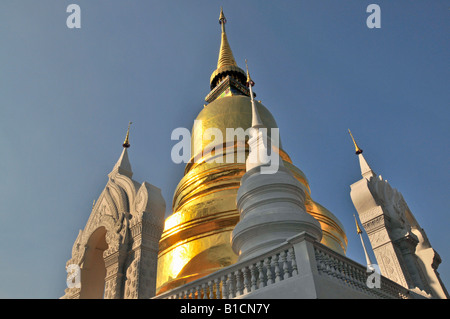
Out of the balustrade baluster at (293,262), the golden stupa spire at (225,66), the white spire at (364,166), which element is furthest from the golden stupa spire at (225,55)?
the balustrade baluster at (293,262)

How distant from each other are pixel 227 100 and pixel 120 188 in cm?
912

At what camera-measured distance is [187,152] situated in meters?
16.1

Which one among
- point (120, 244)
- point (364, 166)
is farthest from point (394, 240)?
point (120, 244)

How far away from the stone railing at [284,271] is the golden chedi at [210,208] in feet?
15.6

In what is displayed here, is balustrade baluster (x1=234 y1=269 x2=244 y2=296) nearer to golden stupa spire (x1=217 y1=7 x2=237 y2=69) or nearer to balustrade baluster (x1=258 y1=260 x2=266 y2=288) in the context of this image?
balustrade baluster (x1=258 y1=260 x2=266 y2=288)

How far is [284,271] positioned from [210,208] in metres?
6.94

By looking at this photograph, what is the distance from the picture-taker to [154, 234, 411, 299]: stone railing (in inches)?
195

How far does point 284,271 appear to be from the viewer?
4.99m

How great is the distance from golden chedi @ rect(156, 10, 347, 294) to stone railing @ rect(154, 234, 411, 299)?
15.6 ft

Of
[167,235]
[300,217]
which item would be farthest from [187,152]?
[300,217]

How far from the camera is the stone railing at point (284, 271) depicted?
4.96 m

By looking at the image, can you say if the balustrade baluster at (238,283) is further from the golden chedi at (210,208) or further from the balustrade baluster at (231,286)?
the golden chedi at (210,208)

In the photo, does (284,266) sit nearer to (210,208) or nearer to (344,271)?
(344,271)

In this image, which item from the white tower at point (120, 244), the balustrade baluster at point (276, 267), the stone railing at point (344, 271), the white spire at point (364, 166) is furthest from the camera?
the white spire at point (364, 166)
